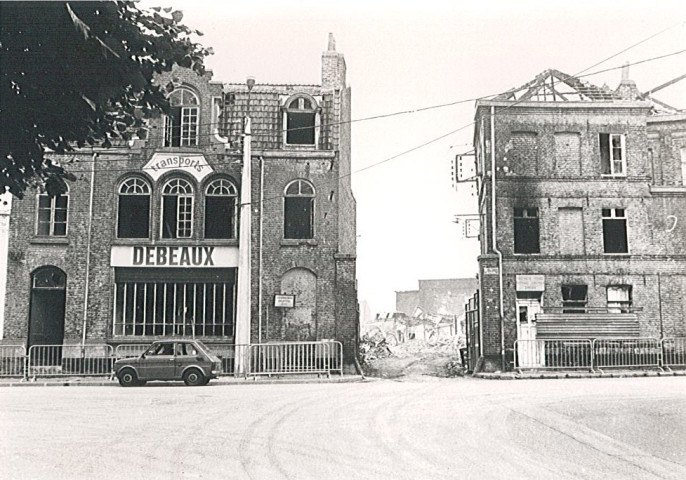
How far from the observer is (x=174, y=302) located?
2712 centimetres

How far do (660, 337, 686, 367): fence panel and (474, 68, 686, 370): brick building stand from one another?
1.57 feet

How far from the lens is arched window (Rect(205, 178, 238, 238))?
27.6 meters

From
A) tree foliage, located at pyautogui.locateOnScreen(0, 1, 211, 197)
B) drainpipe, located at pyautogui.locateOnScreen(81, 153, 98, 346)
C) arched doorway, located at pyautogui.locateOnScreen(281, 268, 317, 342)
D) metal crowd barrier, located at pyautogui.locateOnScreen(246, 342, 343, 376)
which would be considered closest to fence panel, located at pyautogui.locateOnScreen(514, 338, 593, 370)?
metal crowd barrier, located at pyautogui.locateOnScreen(246, 342, 343, 376)

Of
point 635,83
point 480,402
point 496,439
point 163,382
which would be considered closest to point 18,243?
point 163,382

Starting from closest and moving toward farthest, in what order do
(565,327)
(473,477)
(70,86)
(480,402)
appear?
(70,86) < (473,477) < (480,402) < (565,327)

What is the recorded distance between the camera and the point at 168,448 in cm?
1053

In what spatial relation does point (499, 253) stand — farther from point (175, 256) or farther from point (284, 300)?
point (175, 256)

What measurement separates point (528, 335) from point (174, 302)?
1282cm

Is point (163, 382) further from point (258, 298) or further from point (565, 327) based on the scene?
point (565, 327)

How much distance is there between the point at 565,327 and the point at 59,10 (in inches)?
908

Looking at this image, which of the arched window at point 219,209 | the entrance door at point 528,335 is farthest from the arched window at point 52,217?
the entrance door at point 528,335

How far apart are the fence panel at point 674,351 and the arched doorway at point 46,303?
21.8 metres

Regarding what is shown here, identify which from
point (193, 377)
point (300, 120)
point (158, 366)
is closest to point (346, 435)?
point (193, 377)

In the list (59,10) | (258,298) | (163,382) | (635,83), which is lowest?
(163,382)
